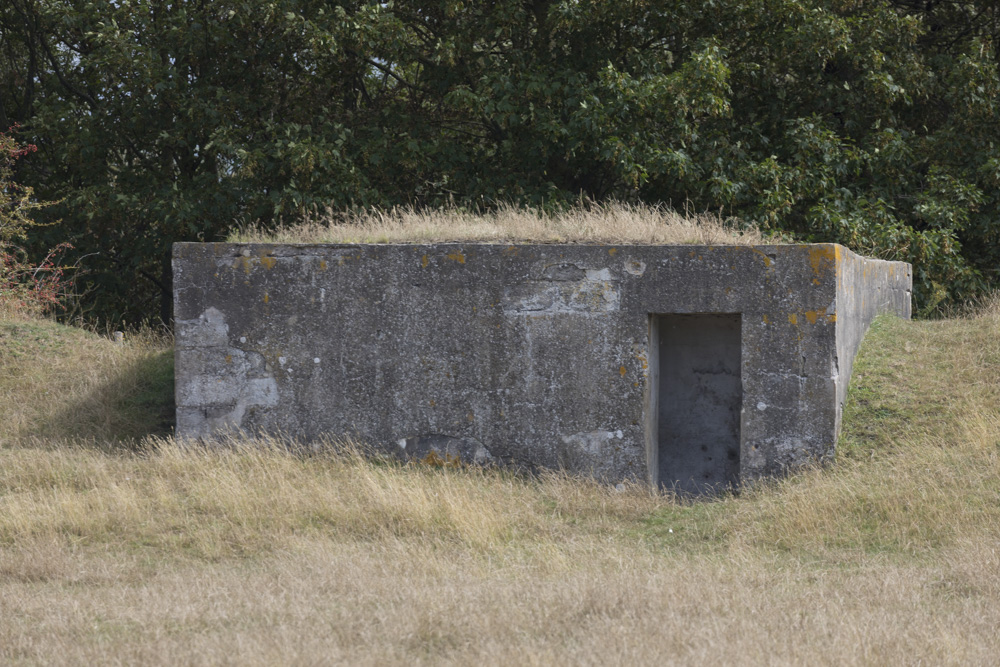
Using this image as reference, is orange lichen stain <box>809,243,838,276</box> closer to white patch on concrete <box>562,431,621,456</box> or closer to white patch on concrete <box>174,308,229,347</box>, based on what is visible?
white patch on concrete <box>562,431,621,456</box>

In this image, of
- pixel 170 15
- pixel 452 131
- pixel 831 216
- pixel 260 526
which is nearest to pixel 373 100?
pixel 452 131

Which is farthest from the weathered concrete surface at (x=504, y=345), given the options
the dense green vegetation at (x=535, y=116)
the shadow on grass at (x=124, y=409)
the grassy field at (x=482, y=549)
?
the dense green vegetation at (x=535, y=116)

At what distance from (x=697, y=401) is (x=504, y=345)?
1.72 m

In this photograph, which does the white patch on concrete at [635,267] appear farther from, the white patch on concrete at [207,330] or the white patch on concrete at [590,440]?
the white patch on concrete at [207,330]

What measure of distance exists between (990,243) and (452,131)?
8.19m

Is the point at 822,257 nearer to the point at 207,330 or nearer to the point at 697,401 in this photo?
the point at 697,401

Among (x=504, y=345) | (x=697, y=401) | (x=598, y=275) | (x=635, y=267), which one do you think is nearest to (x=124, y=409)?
(x=504, y=345)

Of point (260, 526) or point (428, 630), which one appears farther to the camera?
point (260, 526)

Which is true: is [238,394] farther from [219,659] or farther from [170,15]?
[170,15]

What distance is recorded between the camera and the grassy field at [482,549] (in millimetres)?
3625

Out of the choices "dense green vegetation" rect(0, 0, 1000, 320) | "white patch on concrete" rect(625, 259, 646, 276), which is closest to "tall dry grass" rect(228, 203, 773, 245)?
"white patch on concrete" rect(625, 259, 646, 276)

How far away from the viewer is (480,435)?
22.1 feet

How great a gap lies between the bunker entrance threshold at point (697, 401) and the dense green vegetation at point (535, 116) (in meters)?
4.31

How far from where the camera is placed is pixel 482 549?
5160 millimetres
